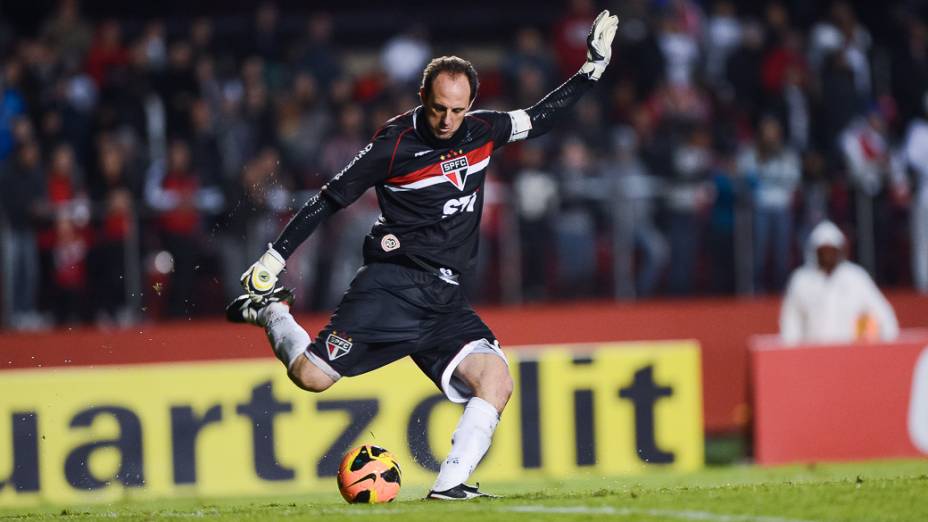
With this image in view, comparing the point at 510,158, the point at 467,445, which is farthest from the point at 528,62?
the point at 467,445

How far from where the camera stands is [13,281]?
44.9 ft

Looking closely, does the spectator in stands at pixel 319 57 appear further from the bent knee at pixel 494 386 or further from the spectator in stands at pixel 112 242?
the bent knee at pixel 494 386

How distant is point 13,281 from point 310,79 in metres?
4.02

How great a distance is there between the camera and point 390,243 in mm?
8258

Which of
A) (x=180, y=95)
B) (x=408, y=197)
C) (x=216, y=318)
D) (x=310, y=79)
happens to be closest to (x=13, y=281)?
(x=216, y=318)

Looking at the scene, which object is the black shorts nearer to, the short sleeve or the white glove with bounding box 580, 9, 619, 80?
the short sleeve

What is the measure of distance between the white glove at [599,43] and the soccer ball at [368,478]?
260cm

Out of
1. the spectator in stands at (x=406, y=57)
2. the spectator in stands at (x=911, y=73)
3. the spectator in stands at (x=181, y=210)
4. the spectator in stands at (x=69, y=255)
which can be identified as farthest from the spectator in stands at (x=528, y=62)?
the spectator in stands at (x=69, y=255)

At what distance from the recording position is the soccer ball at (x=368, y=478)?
828 cm

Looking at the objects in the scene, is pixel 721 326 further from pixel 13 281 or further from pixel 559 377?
pixel 13 281

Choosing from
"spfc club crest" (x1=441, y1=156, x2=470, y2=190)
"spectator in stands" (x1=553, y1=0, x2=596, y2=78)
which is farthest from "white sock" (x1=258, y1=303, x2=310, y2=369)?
"spectator in stands" (x1=553, y1=0, x2=596, y2=78)

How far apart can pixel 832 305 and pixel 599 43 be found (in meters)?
5.78

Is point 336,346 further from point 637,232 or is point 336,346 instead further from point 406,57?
point 406,57

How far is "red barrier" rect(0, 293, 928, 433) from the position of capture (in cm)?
1405
